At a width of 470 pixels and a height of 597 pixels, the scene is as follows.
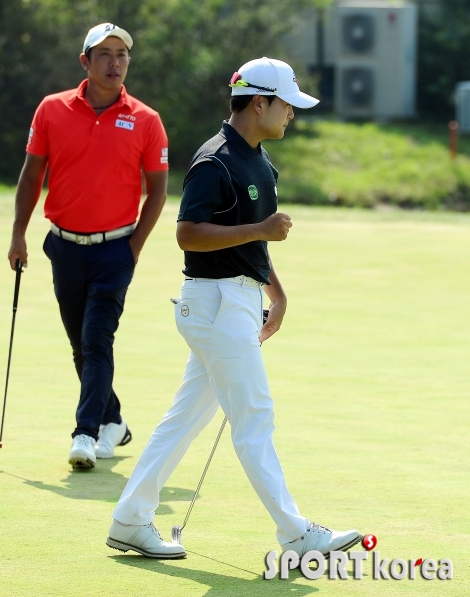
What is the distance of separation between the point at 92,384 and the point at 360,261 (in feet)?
34.3

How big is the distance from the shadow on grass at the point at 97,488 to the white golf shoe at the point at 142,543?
75 cm

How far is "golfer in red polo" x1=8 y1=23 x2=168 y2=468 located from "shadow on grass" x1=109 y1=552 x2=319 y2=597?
6.35 ft

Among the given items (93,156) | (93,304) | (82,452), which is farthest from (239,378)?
(93,156)

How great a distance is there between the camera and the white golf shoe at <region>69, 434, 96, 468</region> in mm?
6496

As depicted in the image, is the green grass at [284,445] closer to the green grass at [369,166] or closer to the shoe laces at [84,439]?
the shoe laces at [84,439]

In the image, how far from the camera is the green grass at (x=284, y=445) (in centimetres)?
490

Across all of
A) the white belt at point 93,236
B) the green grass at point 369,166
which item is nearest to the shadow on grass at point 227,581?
the white belt at point 93,236

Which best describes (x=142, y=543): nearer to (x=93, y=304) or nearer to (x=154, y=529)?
(x=154, y=529)

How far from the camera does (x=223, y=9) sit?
121 ft

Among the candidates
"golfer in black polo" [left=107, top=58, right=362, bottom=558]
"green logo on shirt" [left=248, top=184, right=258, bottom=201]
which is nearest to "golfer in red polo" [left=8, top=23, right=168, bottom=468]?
"golfer in black polo" [left=107, top=58, right=362, bottom=558]

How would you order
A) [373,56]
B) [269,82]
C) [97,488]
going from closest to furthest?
[269,82], [97,488], [373,56]

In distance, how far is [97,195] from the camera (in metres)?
7.02

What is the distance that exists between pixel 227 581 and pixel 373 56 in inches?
1339

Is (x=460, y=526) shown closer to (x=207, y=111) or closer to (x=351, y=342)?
(x=351, y=342)
